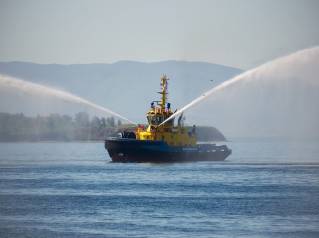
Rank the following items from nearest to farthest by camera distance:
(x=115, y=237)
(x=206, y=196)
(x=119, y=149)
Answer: (x=115, y=237) < (x=206, y=196) < (x=119, y=149)

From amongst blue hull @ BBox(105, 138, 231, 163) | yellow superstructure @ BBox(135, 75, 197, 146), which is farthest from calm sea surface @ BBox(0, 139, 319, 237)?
yellow superstructure @ BBox(135, 75, 197, 146)

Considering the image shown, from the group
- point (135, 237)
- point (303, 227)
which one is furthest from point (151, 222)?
point (303, 227)

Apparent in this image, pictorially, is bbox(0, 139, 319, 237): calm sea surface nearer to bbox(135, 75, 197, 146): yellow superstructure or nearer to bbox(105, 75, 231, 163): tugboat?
bbox(105, 75, 231, 163): tugboat

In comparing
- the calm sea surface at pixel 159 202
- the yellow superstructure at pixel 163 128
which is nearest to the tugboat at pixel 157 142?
the yellow superstructure at pixel 163 128

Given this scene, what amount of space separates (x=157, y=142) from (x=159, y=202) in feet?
130

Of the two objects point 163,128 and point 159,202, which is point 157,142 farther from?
point 159,202

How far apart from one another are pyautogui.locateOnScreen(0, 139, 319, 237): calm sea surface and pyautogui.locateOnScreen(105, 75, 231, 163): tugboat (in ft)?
25.6

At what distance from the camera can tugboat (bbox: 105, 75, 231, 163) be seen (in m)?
102

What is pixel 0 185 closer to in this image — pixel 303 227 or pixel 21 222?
pixel 21 222

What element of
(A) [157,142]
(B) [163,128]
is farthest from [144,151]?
(B) [163,128]

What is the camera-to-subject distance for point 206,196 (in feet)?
219

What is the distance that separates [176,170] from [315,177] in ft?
50.5

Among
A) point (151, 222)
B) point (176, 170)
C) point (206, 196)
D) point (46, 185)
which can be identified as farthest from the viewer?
point (176, 170)

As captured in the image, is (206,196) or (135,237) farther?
(206,196)
